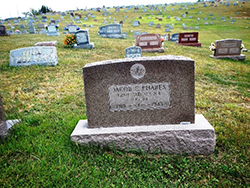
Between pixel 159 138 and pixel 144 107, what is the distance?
52 centimetres

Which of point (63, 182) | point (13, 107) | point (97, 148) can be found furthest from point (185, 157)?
A: point (13, 107)

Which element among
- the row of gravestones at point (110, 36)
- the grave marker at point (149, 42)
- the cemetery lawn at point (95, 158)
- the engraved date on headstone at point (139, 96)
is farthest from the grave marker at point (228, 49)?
the engraved date on headstone at point (139, 96)

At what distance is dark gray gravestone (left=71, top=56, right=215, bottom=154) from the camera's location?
2.73 meters

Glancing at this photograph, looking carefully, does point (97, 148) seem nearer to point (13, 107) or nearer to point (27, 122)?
point (27, 122)

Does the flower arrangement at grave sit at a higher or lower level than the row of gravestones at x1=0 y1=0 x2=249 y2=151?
higher

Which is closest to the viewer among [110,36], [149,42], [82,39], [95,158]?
[95,158]

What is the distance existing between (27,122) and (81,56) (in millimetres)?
6480

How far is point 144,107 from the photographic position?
2.92 m

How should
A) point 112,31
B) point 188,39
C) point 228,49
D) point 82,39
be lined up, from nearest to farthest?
point 228,49
point 82,39
point 188,39
point 112,31

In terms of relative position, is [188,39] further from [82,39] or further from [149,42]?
[82,39]

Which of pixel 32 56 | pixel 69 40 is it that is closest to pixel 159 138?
pixel 32 56

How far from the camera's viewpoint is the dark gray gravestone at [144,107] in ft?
8.97

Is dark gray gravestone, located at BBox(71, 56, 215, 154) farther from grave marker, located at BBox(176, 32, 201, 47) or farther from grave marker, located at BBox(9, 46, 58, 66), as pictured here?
grave marker, located at BBox(176, 32, 201, 47)

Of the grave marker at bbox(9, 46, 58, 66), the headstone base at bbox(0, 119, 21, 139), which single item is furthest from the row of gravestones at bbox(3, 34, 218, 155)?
the grave marker at bbox(9, 46, 58, 66)
